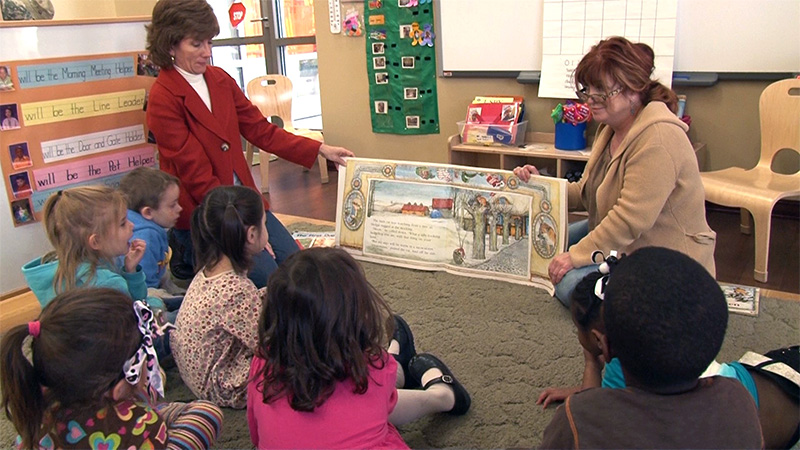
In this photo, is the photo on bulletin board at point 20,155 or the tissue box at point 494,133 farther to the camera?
the tissue box at point 494,133

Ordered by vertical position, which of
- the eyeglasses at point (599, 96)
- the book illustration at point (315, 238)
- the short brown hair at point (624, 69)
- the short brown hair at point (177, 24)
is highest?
the short brown hair at point (177, 24)

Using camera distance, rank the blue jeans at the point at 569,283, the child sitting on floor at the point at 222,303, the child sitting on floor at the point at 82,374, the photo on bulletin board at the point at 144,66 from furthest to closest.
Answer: the photo on bulletin board at the point at 144,66 → the blue jeans at the point at 569,283 → the child sitting on floor at the point at 222,303 → the child sitting on floor at the point at 82,374

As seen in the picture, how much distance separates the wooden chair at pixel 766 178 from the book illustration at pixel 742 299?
23 cm

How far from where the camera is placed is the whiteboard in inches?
118

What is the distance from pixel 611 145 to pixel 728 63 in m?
1.42

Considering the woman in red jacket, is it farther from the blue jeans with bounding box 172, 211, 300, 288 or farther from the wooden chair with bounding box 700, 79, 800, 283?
the wooden chair with bounding box 700, 79, 800, 283

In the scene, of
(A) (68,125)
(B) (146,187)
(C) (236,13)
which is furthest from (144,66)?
(C) (236,13)

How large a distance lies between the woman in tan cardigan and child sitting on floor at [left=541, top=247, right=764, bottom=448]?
3.17 ft

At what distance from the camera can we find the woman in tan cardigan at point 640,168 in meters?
1.87

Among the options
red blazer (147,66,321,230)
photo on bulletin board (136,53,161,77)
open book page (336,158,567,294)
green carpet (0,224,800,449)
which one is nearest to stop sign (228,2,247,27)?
photo on bulletin board (136,53,161,77)

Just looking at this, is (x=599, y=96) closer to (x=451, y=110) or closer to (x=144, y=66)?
(x=144, y=66)

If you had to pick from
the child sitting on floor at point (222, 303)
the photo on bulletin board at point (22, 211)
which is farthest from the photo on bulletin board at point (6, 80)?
the child sitting on floor at point (222, 303)

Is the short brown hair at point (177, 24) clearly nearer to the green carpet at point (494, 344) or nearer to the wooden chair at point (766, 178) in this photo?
the green carpet at point (494, 344)

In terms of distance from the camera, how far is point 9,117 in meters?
2.56
